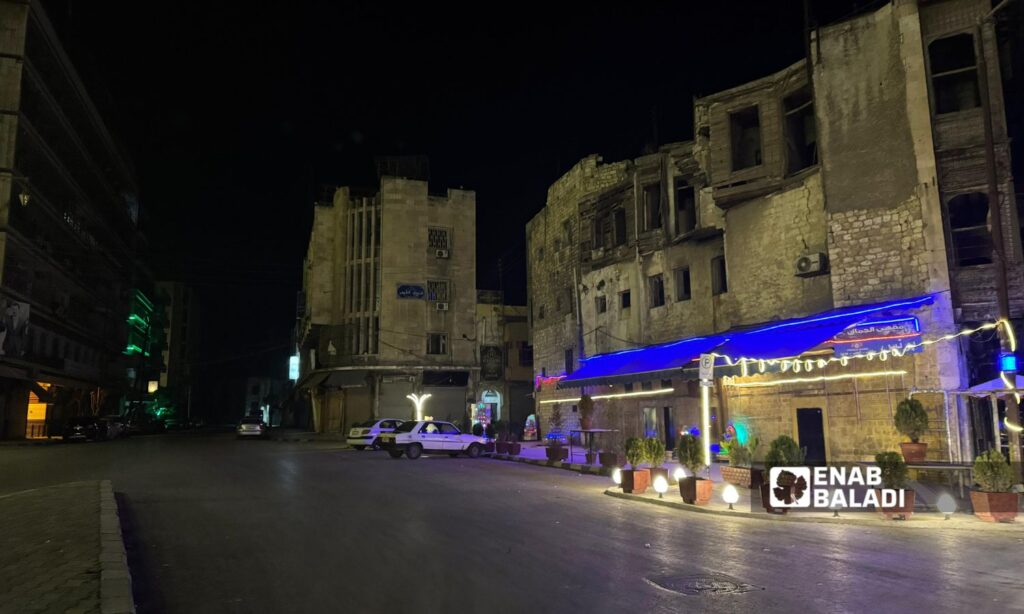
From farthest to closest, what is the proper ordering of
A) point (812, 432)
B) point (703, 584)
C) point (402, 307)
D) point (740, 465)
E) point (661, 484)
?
point (402, 307) < point (812, 432) < point (740, 465) < point (661, 484) < point (703, 584)

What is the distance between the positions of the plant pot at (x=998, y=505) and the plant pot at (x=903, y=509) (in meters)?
1.01

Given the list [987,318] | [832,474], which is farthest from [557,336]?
[832,474]

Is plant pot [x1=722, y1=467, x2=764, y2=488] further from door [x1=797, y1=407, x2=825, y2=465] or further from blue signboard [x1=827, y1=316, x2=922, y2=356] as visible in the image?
door [x1=797, y1=407, x2=825, y2=465]

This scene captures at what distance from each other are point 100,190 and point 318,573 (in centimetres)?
6149

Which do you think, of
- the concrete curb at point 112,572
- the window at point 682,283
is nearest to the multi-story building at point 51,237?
the concrete curb at point 112,572

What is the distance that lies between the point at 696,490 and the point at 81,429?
39854mm

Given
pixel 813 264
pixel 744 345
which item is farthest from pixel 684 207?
pixel 744 345

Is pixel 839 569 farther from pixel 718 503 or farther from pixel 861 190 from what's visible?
pixel 861 190

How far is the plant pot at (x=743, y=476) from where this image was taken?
14.3 m

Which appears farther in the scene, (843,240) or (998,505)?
(843,240)

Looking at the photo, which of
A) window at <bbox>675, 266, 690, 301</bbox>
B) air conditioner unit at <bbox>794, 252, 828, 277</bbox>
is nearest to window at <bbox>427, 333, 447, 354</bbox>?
window at <bbox>675, 266, 690, 301</bbox>

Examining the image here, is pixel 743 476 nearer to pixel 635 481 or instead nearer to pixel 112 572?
pixel 635 481

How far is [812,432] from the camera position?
19875 millimetres

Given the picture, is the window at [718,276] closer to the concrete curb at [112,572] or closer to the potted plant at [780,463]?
the potted plant at [780,463]
